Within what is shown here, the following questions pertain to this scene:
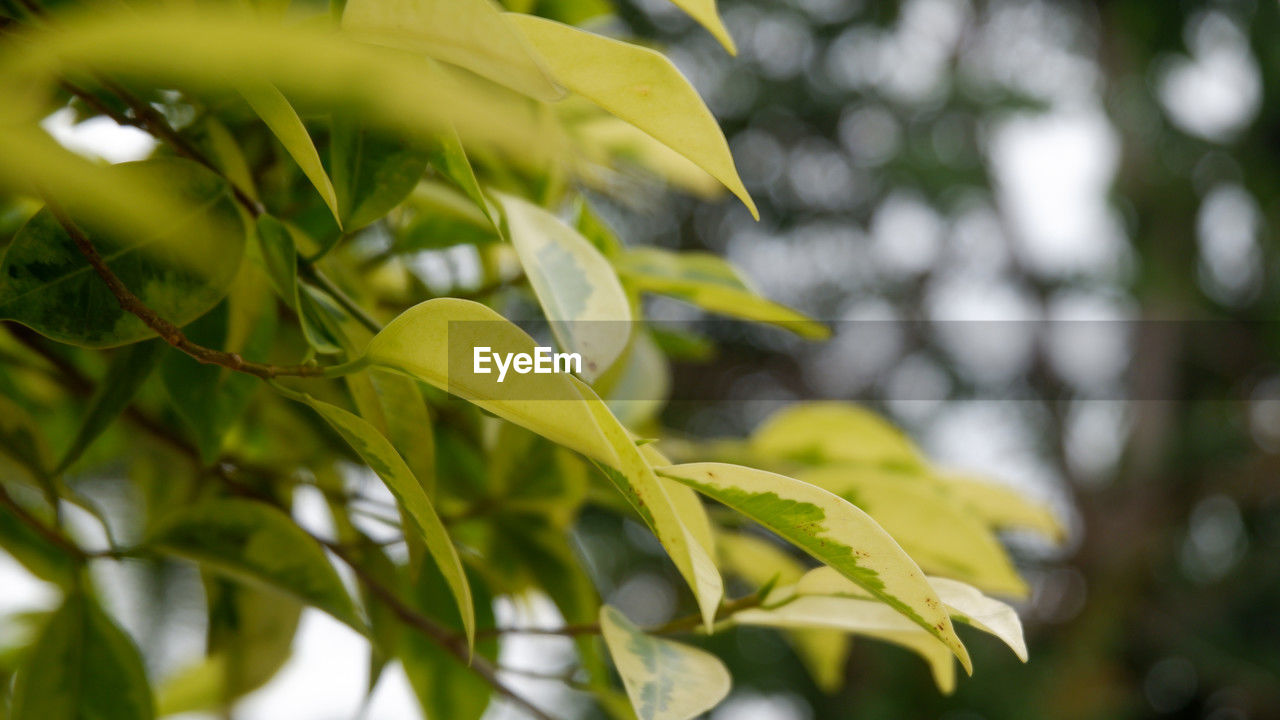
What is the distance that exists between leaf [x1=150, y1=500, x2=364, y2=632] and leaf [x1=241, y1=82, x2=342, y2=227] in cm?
9

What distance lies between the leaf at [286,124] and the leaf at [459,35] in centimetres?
1

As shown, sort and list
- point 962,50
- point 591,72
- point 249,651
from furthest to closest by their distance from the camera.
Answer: point 962,50, point 249,651, point 591,72

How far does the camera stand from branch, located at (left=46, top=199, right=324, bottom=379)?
5.7 inches

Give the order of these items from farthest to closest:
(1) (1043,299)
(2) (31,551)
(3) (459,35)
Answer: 1. (1) (1043,299)
2. (2) (31,551)
3. (3) (459,35)

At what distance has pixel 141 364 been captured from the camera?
0.17 m

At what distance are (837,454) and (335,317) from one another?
0.16 meters

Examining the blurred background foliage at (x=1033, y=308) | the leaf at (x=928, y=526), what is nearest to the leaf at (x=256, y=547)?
the leaf at (x=928, y=526)

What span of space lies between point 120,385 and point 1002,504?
0.68ft

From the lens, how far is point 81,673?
203 mm

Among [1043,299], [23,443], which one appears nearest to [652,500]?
[23,443]

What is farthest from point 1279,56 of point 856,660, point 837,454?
point 837,454

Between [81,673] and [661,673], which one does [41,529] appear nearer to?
[81,673]

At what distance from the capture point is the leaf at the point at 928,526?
0.22m

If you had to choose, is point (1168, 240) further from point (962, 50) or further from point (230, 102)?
point (230, 102)
